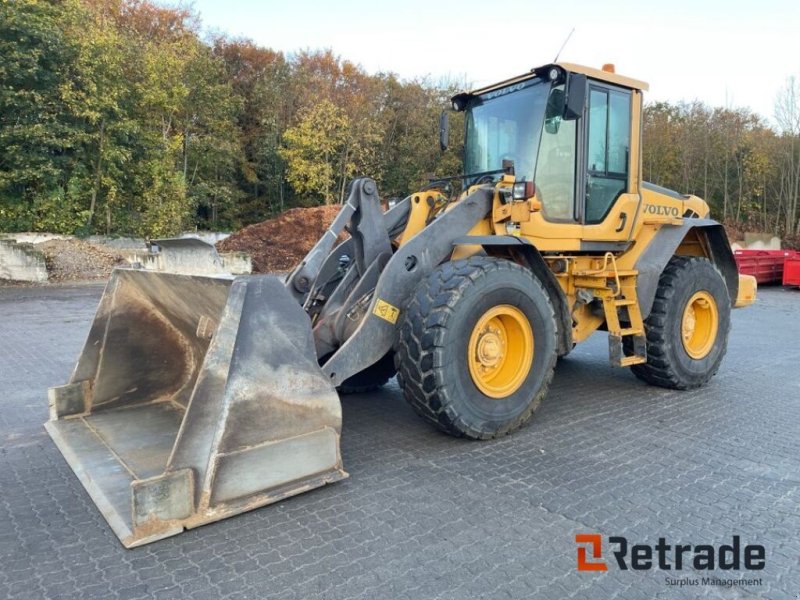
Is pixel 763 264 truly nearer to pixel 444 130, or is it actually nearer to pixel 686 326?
pixel 686 326

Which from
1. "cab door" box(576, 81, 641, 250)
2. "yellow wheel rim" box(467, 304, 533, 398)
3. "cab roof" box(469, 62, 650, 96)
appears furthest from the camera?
"cab door" box(576, 81, 641, 250)

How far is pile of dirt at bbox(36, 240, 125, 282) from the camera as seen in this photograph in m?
17.2

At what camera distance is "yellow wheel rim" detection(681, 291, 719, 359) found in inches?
220

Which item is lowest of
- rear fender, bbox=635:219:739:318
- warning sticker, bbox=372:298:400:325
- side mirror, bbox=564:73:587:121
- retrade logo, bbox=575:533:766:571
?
retrade logo, bbox=575:533:766:571

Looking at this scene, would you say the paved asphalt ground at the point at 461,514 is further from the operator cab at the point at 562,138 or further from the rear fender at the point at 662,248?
the operator cab at the point at 562,138

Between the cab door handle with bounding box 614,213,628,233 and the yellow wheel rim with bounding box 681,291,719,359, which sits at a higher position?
the cab door handle with bounding box 614,213,628,233

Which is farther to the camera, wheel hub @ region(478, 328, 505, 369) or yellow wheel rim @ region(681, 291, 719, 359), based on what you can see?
yellow wheel rim @ region(681, 291, 719, 359)

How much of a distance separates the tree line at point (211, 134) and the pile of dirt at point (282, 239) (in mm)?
3111

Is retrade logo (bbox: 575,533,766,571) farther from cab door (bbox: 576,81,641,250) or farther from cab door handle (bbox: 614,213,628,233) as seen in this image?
cab door handle (bbox: 614,213,628,233)

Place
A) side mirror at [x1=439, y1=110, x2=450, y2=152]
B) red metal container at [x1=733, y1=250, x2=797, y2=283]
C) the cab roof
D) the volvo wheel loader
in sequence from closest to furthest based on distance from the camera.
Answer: the volvo wheel loader → the cab roof → side mirror at [x1=439, y1=110, x2=450, y2=152] → red metal container at [x1=733, y1=250, x2=797, y2=283]

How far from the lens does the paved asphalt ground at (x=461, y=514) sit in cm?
240

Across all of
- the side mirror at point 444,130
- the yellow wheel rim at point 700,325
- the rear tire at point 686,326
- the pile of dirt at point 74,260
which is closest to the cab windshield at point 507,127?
the side mirror at point 444,130

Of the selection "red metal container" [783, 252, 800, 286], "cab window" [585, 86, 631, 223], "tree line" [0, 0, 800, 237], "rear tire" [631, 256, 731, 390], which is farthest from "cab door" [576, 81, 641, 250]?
"red metal container" [783, 252, 800, 286]

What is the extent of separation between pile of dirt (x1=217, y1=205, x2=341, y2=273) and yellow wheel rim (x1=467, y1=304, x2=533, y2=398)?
16.7 metres
